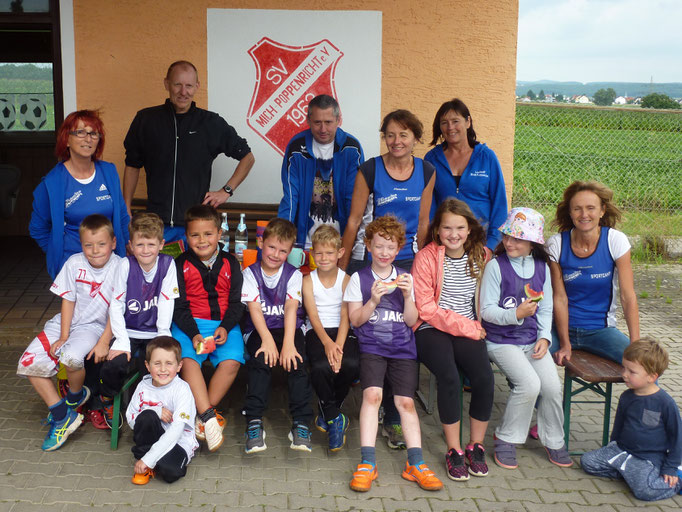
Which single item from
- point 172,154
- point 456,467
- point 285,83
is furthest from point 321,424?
point 285,83

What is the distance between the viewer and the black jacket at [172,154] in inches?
185

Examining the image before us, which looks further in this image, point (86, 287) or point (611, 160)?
point (611, 160)

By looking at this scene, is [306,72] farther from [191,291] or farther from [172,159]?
[191,291]

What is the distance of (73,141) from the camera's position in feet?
13.2

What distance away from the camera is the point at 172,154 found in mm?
4723

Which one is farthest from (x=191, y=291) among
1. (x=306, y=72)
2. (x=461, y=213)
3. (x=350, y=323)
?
(x=306, y=72)

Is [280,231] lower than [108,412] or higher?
higher

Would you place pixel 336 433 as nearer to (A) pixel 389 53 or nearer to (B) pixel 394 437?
(B) pixel 394 437

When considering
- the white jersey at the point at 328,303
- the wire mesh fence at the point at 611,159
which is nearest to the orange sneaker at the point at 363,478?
the white jersey at the point at 328,303

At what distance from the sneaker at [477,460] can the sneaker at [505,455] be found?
12 centimetres

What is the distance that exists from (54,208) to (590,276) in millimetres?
3200

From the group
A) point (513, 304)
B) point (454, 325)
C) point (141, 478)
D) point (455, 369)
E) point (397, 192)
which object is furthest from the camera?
point (397, 192)

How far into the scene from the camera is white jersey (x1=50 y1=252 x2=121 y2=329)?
3934 millimetres

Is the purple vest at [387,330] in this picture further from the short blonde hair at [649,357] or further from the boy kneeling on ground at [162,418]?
the short blonde hair at [649,357]
